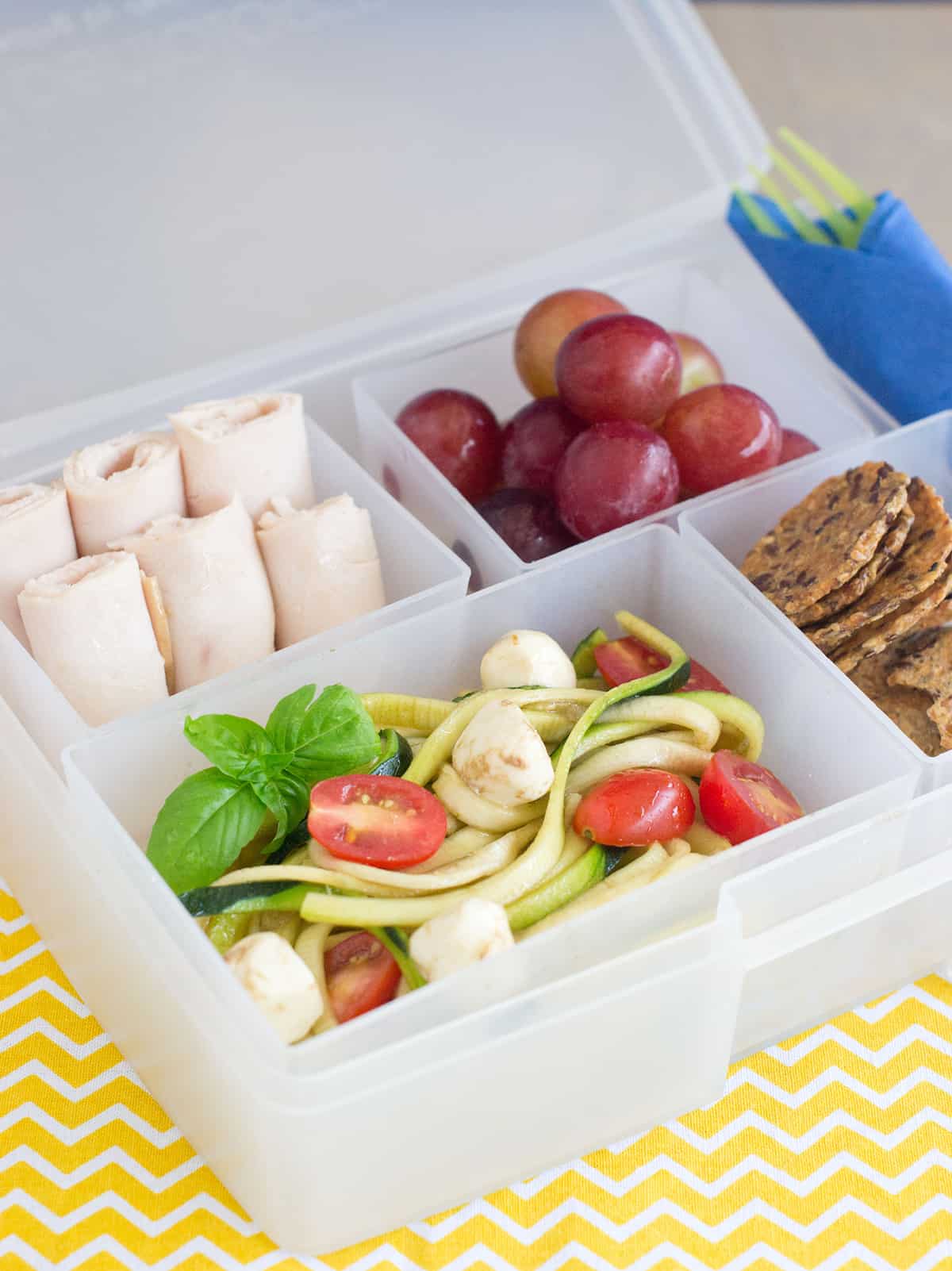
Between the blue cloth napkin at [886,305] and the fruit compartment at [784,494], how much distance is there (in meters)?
0.08

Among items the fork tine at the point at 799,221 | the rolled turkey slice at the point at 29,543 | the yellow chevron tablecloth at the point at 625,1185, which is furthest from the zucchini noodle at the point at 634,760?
the fork tine at the point at 799,221

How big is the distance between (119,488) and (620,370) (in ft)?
1.53

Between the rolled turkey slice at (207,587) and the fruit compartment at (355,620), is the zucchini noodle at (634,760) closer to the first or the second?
the fruit compartment at (355,620)

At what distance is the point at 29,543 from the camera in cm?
123

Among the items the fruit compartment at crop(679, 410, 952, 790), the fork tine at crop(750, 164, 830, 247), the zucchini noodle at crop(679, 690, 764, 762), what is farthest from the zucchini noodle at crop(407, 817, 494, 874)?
the fork tine at crop(750, 164, 830, 247)

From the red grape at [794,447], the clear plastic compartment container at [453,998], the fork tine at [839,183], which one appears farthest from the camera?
the fork tine at [839,183]

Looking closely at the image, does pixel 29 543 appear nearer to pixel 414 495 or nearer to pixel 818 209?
pixel 414 495

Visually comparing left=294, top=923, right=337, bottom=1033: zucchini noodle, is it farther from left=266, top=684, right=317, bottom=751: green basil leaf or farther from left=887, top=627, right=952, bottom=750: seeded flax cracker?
left=887, top=627, right=952, bottom=750: seeded flax cracker

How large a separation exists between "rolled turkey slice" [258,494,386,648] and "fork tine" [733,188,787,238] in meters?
0.68

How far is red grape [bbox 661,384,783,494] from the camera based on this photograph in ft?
4.61

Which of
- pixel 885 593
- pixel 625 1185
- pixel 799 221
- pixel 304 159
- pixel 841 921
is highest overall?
pixel 304 159

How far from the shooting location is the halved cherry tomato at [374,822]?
103 centimetres

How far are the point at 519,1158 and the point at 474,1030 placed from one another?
14cm

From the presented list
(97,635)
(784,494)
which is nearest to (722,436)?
(784,494)
